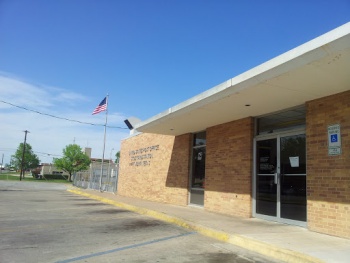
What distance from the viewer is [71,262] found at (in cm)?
563

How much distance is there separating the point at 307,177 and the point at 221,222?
8.87 ft

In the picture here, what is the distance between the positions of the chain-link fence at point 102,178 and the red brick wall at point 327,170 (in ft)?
59.6

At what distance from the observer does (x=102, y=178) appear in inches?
1134

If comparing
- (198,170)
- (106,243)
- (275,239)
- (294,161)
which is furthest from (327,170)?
(198,170)

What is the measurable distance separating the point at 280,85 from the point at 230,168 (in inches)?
194

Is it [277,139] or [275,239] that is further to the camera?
[277,139]

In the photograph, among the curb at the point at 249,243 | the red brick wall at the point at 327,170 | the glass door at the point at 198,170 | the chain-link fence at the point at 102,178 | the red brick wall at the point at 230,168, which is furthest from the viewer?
the chain-link fence at the point at 102,178

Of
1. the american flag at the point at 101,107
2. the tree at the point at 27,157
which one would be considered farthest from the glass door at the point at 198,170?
the tree at the point at 27,157

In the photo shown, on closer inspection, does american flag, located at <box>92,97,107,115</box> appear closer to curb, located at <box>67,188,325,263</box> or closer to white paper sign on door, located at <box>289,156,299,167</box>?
curb, located at <box>67,188,325,263</box>

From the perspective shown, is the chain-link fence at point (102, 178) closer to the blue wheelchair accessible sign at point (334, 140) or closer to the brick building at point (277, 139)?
the brick building at point (277, 139)

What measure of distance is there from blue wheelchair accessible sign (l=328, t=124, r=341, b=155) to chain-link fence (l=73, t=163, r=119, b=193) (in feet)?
61.5

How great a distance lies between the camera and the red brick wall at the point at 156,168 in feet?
52.6

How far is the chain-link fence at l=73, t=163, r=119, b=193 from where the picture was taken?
2595 centimetres

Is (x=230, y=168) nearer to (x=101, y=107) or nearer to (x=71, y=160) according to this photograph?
(x=101, y=107)
